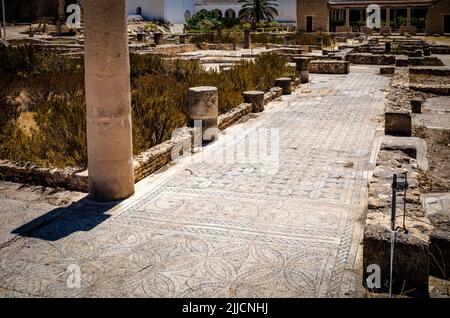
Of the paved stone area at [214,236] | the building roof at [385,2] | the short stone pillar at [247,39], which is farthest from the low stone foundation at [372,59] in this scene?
the building roof at [385,2]

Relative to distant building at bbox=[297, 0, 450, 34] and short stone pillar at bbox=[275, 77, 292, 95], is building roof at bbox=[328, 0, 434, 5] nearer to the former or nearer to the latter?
distant building at bbox=[297, 0, 450, 34]

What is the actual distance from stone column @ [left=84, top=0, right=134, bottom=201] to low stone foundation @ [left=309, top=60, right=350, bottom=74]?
47.3 feet

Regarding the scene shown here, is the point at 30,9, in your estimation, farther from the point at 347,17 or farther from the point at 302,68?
the point at 302,68

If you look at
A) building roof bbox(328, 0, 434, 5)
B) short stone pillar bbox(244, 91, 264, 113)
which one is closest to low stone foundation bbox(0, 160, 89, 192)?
short stone pillar bbox(244, 91, 264, 113)

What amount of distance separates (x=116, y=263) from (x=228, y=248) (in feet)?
2.98

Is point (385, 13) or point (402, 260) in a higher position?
point (385, 13)

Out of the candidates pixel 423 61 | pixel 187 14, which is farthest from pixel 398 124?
pixel 187 14

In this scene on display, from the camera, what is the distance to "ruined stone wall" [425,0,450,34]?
44.0 m

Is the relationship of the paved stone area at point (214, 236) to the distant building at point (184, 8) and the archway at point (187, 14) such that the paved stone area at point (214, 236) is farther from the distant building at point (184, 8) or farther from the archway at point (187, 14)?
the archway at point (187, 14)

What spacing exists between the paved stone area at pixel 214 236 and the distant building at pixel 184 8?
5602 centimetres

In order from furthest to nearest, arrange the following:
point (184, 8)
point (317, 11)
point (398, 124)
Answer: point (184, 8) → point (317, 11) → point (398, 124)

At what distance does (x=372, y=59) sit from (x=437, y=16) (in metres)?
27.4

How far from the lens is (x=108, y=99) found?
4.76m

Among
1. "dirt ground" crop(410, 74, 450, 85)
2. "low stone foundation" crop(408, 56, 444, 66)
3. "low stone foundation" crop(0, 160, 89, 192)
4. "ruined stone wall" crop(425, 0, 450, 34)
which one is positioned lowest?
"low stone foundation" crop(0, 160, 89, 192)
